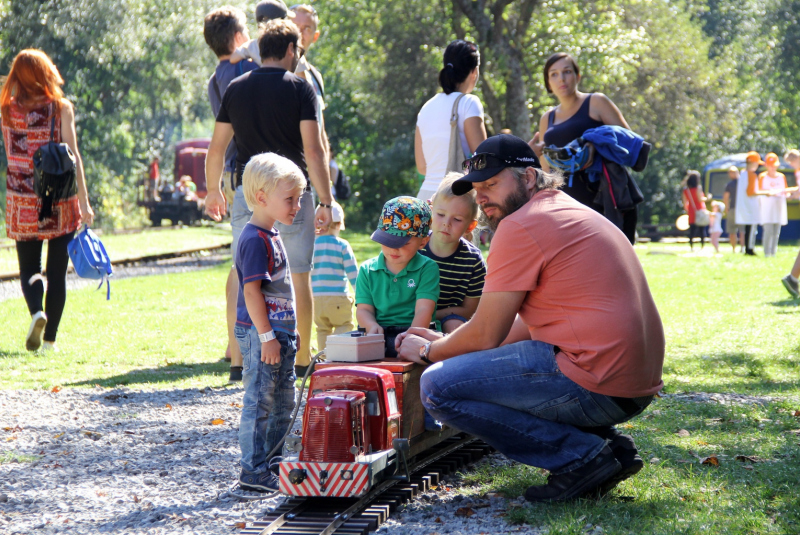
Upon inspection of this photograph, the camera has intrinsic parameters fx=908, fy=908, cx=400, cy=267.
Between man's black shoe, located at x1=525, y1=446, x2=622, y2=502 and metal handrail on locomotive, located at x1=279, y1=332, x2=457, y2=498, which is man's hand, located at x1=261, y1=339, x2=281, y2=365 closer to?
metal handrail on locomotive, located at x1=279, y1=332, x2=457, y2=498

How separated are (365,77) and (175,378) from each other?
84.6 feet

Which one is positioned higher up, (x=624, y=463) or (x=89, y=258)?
(x=89, y=258)

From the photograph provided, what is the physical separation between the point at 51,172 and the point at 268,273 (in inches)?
165

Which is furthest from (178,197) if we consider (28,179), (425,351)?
(425,351)

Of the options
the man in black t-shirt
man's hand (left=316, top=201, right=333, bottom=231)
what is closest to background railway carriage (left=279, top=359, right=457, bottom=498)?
man's hand (left=316, top=201, right=333, bottom=231)

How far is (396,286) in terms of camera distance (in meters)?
4.59

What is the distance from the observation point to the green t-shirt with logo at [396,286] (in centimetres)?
457

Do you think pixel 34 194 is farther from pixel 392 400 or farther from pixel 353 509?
pixel 353 509

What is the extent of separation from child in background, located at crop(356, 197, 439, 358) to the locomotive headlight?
3.23 feet

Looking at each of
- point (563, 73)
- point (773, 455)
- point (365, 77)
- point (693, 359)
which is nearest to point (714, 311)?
point (693, 359)

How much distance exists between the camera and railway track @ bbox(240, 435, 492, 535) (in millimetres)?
3480

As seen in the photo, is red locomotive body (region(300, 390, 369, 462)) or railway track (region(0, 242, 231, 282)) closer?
red locomotive body (region(300, 390, 369, 462))

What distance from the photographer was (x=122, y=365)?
7289 mm

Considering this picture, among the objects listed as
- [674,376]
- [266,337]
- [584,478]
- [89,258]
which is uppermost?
[266,337]
